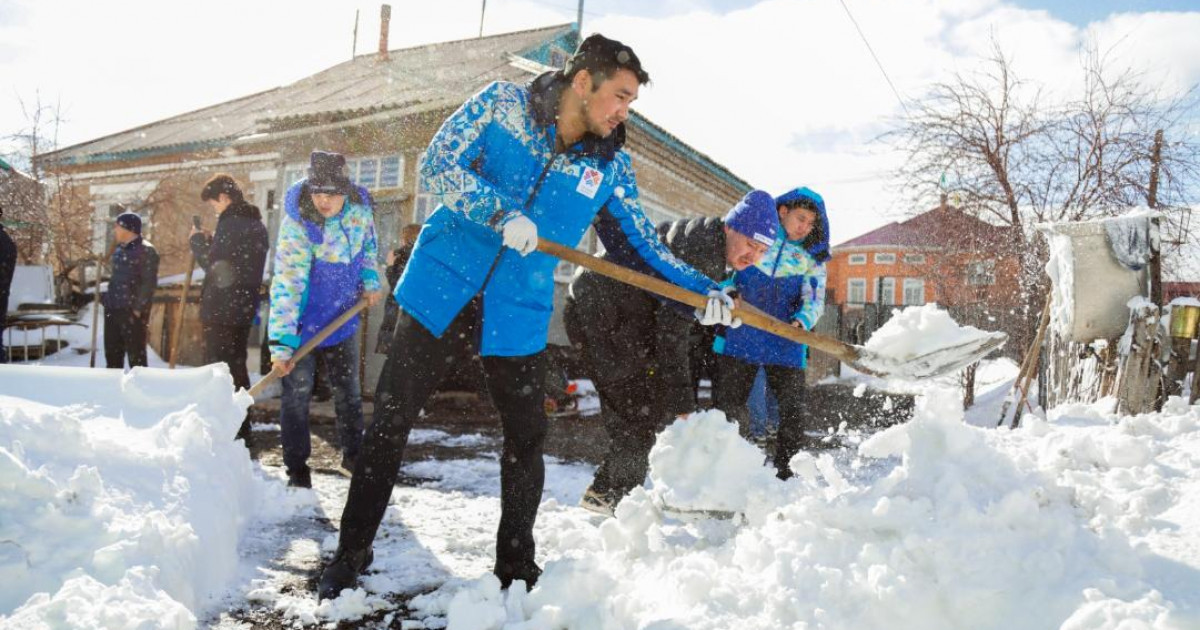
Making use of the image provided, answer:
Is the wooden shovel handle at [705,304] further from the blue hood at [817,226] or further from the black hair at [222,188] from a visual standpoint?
the black hair at [222,188]

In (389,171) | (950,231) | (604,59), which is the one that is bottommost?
(604,59)

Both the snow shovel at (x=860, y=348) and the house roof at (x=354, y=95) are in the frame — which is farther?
the house roof at (x=354, y=95)

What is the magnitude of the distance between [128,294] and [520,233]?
18.8 ft

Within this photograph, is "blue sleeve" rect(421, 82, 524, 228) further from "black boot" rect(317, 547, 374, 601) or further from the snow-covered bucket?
the snow-covered bucket

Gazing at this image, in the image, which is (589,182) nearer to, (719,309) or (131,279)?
(719,309)

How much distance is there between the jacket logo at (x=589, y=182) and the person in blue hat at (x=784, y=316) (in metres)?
1.78

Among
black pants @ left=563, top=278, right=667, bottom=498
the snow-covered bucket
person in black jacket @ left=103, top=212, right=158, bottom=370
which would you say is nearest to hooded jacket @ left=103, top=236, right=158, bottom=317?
person in black jacket @ left=103, top=212, right=158, bottom=370

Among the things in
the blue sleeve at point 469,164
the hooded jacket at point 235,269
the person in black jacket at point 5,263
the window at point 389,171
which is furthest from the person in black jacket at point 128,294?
the blue sleeve at point 469,164

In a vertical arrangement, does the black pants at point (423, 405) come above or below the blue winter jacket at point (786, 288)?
below

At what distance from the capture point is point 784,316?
4.21m

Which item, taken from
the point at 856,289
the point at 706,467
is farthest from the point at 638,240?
the point at 856,289

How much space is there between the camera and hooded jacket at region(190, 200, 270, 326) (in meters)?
4.59

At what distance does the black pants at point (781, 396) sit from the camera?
408 cm

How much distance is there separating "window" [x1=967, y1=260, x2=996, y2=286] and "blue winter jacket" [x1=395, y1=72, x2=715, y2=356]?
853 cm
